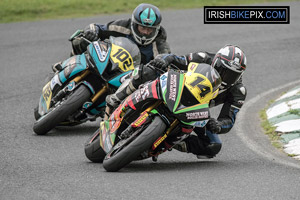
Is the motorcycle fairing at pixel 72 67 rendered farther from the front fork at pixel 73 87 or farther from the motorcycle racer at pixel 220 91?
the motorcycle racer at pixel 220 91

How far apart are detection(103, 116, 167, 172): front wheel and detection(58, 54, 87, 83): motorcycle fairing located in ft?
7.59

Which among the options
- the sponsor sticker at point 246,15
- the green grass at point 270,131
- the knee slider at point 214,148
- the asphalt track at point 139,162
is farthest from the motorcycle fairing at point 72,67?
the sponsor sticker at point 246,15

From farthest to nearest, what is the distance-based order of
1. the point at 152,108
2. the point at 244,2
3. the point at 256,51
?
the point at 244,2 → the point at 256,51 → the point at 152,108

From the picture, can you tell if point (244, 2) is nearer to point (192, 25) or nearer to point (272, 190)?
point (192, 25)

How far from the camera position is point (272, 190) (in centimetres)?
635

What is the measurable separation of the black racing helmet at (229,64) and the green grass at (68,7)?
38.0 feet

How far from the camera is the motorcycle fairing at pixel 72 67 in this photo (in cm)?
900

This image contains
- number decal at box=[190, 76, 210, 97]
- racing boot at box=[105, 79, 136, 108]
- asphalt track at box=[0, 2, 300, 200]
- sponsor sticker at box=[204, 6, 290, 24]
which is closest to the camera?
asphalt track at box=[0, 2, 300, 200]

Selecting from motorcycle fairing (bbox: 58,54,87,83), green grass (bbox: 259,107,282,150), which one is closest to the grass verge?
green grass (bbox: 259,107,282,150)

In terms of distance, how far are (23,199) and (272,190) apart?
2.20 meters

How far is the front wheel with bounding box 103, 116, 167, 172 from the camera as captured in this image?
22.1 feet

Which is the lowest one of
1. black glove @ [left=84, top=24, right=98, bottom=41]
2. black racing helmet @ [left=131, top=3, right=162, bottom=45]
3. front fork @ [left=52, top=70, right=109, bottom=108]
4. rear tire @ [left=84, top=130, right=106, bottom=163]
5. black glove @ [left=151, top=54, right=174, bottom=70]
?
rear tire @ [left=84, top=130, right=106, bottom=163]

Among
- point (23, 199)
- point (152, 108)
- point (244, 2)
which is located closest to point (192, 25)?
point (244, 2)

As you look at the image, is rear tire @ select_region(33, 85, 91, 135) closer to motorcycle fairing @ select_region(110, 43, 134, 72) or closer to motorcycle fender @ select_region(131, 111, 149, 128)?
motorcycle fairing @ select_region(110, 43, 134, 72)
